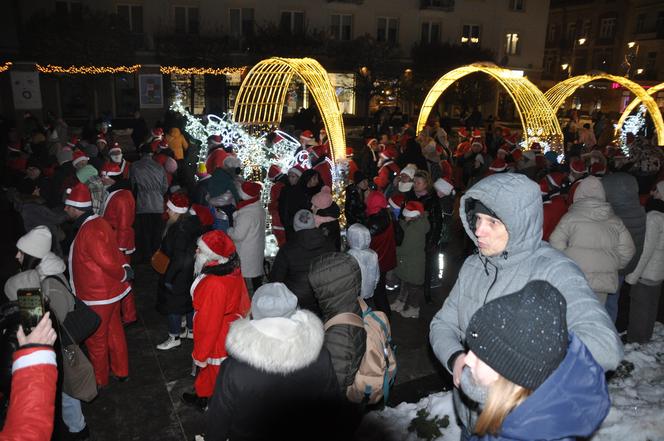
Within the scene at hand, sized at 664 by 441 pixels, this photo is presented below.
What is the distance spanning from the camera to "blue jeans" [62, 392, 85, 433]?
417 cm

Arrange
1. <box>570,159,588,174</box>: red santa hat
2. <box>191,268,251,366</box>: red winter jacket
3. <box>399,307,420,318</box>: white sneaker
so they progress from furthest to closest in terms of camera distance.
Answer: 1. <box>570,159,588,174</box>: red santa hat
2. <box>399,307,420,318</box>: white sneaker
3. <box>191,268,251,366</box>: red winter jacket

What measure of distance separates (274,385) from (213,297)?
1.83m

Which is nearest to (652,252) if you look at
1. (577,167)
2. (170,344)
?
(577,167)

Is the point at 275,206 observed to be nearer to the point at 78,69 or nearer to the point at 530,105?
the point at 530,105

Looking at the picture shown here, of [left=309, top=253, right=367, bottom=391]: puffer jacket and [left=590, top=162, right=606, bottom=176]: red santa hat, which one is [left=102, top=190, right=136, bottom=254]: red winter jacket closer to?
[left=309, top=253, right=367, bottom=391]: puffer jacket

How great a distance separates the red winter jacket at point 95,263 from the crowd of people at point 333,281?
1cm

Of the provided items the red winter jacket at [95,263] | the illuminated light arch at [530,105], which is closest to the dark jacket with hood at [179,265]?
the red winter jacket at [95,263]

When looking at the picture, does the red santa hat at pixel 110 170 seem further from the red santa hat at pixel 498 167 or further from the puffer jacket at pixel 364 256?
the red santa hat at pixel 498 167

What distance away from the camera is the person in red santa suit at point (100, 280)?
474cm

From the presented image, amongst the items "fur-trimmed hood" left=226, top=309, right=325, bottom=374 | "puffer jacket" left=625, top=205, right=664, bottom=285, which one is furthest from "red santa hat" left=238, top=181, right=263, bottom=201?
"puffer jacket" left=625, top=205, right=664, bottom=285

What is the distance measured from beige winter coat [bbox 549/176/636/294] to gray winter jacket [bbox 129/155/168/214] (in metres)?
6.46

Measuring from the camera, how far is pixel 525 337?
1801 mm

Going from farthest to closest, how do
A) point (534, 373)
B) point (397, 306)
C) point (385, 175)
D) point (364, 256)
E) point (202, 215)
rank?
point (385, 175) < point (397, 306) < point (202, 215) < point (364, 256) < point (534, 373)

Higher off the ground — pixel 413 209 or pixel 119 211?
pixel 413 209
